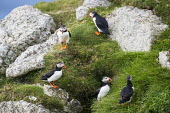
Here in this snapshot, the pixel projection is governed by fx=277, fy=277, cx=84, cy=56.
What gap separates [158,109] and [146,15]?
Answer: 18.7ft

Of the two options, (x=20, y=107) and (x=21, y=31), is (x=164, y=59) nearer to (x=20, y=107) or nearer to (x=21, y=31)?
(x=20, y=107)

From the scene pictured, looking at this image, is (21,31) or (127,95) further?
(21,31)

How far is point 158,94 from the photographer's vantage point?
7035 mm

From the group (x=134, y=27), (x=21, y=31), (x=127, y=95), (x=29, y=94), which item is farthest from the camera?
(x=21, y=31)

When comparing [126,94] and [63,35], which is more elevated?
[63,35]

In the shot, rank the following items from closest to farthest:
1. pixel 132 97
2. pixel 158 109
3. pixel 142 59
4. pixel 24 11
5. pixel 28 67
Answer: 1. pixel 158 109
2. pixel 132 97
3. pixel 142 59
4. pixel 28 67
5. pixel 24 11

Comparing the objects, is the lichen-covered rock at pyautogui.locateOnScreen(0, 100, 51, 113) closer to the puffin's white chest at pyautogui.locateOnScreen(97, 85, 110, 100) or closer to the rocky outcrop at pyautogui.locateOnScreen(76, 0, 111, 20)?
the puffin's white chest at pyautogui.locateOnScreen(97, 85, 110, 100)

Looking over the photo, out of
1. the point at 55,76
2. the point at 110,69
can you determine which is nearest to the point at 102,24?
the point at 110,69

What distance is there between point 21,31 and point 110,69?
5206 mm

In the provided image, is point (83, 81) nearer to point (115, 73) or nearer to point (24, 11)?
point (115, 73)

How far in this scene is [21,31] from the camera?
12734mm

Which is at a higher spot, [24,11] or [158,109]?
[24,11]

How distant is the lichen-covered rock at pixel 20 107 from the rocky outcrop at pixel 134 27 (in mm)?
4340

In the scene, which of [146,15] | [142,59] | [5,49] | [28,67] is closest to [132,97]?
[142,59]
